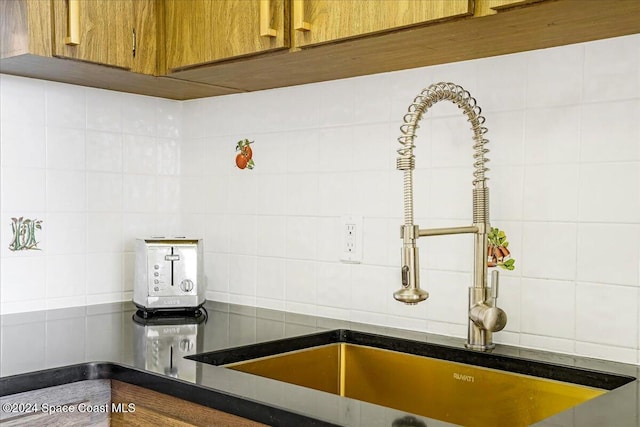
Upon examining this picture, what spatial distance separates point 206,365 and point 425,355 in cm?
50

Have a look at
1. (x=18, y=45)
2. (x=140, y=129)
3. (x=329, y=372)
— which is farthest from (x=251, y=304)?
(x=18, y=45)

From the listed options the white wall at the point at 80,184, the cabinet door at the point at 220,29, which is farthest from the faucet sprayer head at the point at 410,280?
the white wall at the point at 80,184

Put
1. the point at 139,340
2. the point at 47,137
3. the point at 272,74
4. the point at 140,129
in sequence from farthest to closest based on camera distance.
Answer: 1. the point at 140,129
2. the point at 47,137
3. the point at 272,74
4. the point at 139,340

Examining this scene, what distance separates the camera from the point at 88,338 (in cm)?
168

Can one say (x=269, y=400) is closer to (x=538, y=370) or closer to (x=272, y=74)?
(x=538, y=370)

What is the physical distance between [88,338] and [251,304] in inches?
23.5

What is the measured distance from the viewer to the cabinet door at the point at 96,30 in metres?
1.77

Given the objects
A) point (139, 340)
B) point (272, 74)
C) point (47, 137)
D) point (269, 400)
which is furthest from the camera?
point (47, 137)

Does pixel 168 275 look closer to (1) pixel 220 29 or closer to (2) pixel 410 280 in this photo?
(1) pixel 220 29

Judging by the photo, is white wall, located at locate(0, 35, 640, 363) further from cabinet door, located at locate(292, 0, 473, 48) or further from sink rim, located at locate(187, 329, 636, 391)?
cabinet door, located at locate(292, 0, 473, 48)

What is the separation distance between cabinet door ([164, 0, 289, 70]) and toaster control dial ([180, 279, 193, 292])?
1.90 feet

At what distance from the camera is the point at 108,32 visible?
6.12 ft

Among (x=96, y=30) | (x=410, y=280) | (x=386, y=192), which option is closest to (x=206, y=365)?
(x=410, y=280)

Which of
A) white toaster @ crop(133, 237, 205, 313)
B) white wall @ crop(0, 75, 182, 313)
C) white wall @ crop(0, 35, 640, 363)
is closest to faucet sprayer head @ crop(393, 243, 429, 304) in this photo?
white wall @ crop(0, 35, 640, 363)
